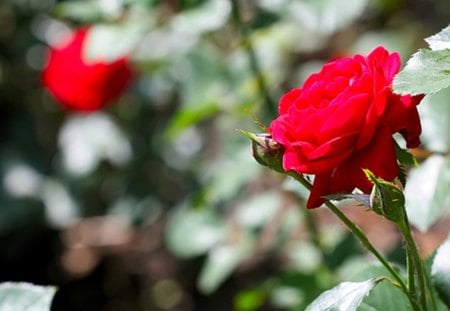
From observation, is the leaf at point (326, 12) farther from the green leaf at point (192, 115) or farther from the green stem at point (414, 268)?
the green stem at point (414, 268)

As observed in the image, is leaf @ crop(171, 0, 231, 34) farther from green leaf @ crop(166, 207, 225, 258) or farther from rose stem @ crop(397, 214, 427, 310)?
rose stem @ crop(397, 214, 427, 310)

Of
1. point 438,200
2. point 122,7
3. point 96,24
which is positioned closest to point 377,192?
point 438,200

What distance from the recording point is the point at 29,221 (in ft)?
10.1

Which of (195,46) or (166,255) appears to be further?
(166,255)

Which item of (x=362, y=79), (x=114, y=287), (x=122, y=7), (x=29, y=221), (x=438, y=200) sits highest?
(x=362, y=79)

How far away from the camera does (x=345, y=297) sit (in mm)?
1047

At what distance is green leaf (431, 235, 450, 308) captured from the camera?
45.0 inches

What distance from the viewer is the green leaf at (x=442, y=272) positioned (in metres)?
1.14

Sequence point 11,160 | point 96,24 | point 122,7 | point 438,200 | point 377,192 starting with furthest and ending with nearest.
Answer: point 11,160
point 96,24
point 122,7
point 438,200
point 377,192

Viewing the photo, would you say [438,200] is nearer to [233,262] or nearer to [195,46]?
[233,262]

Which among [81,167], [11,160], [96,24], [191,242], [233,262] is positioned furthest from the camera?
[11,160]

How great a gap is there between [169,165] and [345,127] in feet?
6.47

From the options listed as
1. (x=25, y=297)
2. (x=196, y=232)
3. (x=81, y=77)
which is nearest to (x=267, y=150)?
(x=25, y=297)

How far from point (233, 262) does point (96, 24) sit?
558 mm
